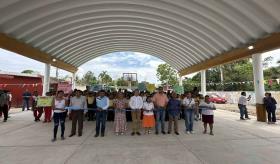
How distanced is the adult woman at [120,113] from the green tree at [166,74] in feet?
124

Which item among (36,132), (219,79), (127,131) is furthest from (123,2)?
(219,79)

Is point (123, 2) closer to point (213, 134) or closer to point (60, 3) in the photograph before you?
point (60, 3)

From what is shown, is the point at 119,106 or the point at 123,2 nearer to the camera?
the point at 119,106

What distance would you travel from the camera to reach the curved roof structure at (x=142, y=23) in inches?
384

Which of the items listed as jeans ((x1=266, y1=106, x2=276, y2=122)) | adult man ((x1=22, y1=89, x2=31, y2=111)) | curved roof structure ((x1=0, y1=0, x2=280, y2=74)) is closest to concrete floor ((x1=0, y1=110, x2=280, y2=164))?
jeans ((x1=266, y1=106, x2=276, y2=122))

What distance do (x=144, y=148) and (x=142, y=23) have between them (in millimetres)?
9045

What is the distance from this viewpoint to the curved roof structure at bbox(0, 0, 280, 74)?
384 inches

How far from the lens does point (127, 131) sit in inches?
398

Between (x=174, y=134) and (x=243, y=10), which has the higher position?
(x=243, y=10)

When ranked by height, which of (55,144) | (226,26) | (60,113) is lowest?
(55,144)

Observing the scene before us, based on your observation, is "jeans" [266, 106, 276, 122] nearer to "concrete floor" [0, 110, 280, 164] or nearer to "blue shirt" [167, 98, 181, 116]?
"concrete floor" [0, 110, 280, 164]

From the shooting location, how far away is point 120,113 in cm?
924

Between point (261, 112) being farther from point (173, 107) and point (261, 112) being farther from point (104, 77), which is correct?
point (104, 77)

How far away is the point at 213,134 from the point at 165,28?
7488mm
